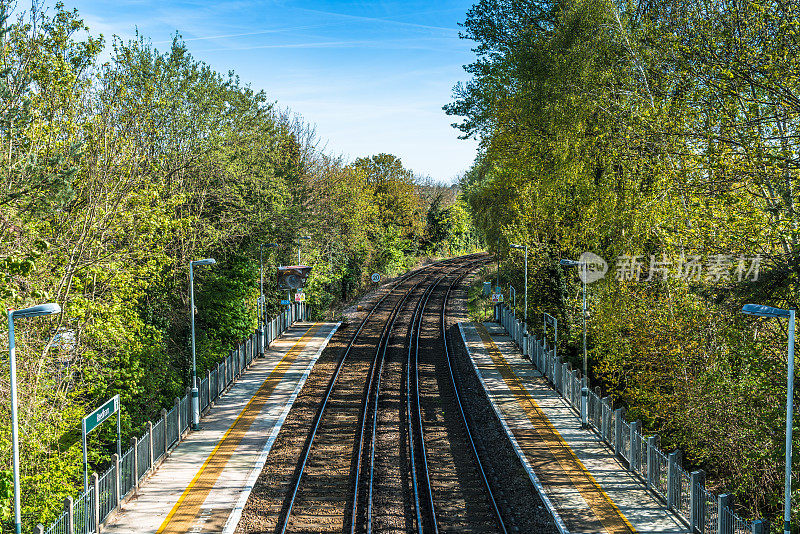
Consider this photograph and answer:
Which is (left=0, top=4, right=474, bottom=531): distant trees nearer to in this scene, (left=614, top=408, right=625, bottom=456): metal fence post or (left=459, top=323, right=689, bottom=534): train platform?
(left=459, top=323, right=689, bottom=534): train platform

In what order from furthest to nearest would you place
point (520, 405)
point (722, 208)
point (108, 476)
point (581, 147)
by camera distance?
point (581, 147) < point (520, 405) < point (722, 208) < point (108, 476)

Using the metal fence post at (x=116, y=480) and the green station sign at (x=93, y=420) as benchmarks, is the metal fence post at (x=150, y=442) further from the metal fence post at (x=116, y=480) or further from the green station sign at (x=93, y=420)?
the metal fence post at (x=116, y=480)

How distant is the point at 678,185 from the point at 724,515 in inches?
334

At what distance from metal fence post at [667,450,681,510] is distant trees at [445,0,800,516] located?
54.8 inches

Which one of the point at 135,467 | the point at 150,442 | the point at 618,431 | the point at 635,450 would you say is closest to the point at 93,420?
the point at 135,467

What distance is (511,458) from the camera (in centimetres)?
1931

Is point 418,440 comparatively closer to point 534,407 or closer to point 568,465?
point 534,407

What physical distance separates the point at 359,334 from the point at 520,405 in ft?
55.0

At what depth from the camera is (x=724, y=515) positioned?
40.6ft

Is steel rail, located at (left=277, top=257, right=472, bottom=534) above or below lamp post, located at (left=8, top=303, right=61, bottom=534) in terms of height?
below

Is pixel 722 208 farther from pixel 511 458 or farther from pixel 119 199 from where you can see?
pixel 119 199

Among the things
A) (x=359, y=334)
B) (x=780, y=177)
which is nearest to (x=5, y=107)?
(x=780, y=177)

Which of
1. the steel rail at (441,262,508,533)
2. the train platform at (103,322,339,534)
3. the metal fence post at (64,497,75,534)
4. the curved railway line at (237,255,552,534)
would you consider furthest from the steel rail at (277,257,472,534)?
the steel rail at (441,262,508,533)

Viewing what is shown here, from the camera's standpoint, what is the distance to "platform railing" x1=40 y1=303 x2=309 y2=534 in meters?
12.7
